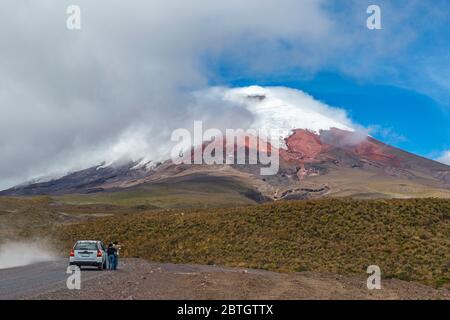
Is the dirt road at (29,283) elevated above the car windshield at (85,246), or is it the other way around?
the car windshield at (85,246)

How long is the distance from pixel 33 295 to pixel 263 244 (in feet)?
107

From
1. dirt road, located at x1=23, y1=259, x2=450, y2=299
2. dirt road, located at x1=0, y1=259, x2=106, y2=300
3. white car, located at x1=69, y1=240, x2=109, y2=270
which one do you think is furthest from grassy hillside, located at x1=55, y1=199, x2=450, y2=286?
dirt road, located at x1=0, y1=259, x2=106, y2=300

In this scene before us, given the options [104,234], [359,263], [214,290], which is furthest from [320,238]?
[214,290]

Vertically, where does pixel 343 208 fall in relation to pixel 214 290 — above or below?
above

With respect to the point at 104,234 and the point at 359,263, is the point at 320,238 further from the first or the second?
the point at 104,234

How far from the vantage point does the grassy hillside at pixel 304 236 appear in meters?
42.3

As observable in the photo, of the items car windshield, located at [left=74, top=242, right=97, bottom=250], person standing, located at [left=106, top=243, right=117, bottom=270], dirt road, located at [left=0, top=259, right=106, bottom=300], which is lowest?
dirt road, located at [left=0, top=259, right=106, bottom=300]

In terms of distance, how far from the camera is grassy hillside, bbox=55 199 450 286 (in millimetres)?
42312

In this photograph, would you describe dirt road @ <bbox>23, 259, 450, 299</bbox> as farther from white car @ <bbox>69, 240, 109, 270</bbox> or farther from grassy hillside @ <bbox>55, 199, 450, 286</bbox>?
grassy hillside @ <bbox>55, 199, 450, 286</bbox>

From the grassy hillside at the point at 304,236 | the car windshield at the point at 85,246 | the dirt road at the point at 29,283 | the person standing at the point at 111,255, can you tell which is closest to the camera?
the dirt road at the point at 29,283

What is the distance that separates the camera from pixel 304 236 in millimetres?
53375

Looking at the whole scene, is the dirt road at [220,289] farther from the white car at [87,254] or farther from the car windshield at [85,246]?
the car windshield at [85,246]

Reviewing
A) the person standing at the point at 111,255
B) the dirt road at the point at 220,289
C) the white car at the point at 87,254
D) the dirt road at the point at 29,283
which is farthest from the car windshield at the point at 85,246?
the dirt road at the point at 220,289

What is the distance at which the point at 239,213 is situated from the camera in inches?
2557
